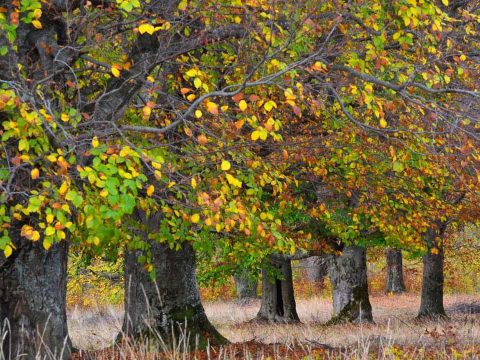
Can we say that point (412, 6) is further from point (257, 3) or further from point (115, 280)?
point (115, 280)

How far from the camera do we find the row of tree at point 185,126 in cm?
670

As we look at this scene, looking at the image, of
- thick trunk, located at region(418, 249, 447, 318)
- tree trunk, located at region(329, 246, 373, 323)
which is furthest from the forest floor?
tree trunk, located at region(329, 246, 373, 323)

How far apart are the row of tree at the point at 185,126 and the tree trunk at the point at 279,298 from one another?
828cm

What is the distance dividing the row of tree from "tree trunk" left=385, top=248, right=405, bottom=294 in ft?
76.7

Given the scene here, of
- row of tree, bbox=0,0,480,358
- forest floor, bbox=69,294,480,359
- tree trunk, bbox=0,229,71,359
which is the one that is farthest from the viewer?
forest floor, bbox=69,294,480,359

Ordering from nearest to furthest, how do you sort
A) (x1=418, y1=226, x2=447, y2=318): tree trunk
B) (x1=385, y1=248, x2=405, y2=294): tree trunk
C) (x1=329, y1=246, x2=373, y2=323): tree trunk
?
1. (x1=329, y1=246, x2=373, y2=323): tree trunk
2. (x1=418, y1=226, x2=447, y2=318): tree trunk
3. (x1=385, y1=248, x2=405, y2=294): tree trunk

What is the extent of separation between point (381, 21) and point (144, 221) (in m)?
5.54

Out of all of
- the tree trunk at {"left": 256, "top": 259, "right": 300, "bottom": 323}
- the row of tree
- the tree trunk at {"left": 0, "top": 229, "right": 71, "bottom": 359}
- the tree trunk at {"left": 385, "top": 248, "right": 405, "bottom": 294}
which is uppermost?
the row of tree

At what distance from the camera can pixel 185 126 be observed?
7523mm

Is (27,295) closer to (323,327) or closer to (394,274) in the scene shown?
(323,327)

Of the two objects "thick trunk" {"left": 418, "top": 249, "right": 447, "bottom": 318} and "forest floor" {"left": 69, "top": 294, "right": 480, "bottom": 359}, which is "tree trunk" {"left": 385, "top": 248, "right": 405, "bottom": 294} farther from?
"thick trunk" {"left": 418, "top": 249, "right": 447, "bottom": 318}

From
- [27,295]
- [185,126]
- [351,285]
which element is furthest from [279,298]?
[185,126]

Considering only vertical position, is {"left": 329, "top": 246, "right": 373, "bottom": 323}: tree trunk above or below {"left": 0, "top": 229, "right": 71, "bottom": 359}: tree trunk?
below

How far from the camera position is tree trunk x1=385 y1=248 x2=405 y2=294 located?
38656 mm
